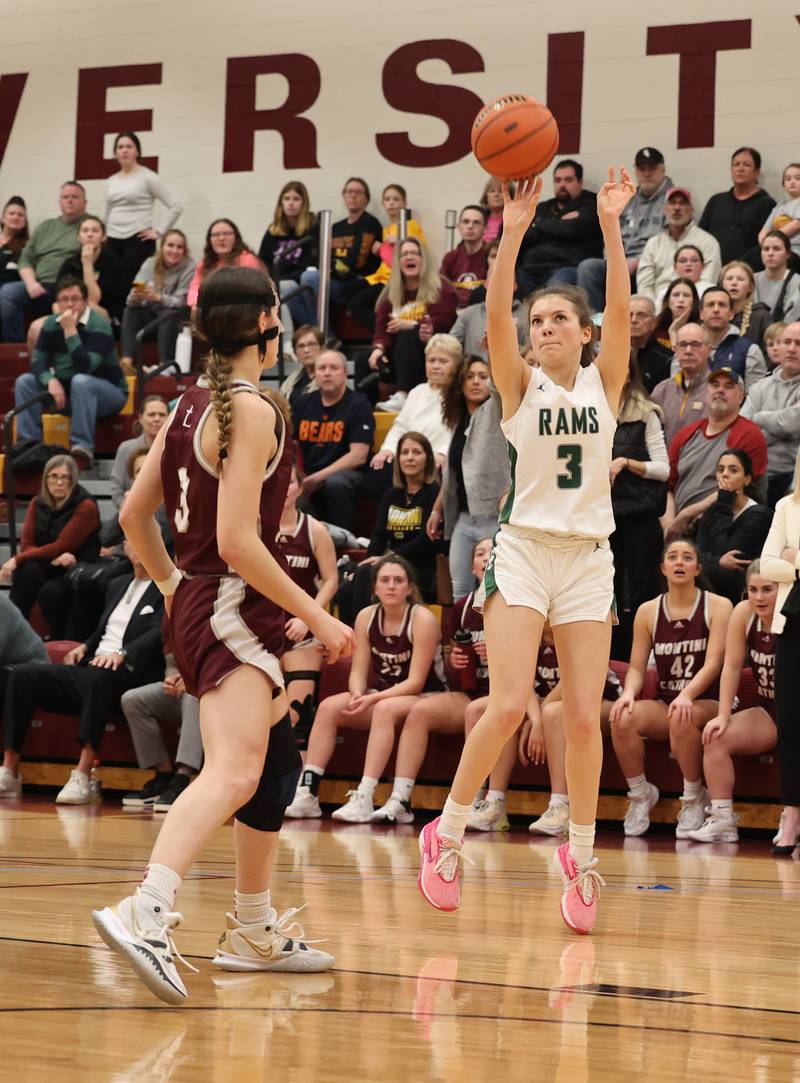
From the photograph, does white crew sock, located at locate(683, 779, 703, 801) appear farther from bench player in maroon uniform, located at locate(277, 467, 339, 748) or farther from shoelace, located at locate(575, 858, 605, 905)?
shoelace, located at locate(575, 858, 605, 905)

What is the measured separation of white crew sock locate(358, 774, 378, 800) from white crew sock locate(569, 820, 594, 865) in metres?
3.36

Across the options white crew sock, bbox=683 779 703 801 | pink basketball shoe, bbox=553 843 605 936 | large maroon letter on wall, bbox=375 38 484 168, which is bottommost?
white crew sock, bbox=683 779 703 801

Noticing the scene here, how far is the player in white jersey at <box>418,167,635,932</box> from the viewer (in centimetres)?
409

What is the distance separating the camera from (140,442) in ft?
33.0

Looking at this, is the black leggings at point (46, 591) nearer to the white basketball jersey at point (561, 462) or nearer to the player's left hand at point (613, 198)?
the white basketball jersey at point (561, 462)

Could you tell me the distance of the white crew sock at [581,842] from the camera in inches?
163

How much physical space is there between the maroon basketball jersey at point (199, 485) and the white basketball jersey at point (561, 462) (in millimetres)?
1110

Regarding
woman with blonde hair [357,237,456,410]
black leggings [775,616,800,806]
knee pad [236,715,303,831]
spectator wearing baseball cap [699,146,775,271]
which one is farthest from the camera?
spectator wearing baseball cap [699,146,775,271]

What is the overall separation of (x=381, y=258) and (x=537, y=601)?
9020 mm

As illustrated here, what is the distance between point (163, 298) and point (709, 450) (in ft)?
19.3

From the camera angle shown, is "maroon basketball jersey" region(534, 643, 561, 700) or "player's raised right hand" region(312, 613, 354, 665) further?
"maroon basketball jersey" region(534, 643, 561, 700)

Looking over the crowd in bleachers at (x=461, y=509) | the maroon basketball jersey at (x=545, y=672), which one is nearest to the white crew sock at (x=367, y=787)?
the crowd in bleachers at (x=461, y=509)

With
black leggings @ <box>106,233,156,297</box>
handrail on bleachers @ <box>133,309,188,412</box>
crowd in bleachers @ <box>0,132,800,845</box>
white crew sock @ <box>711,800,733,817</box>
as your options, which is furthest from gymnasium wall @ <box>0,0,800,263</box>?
white crew sock @ <box>711,800,733,817</box>

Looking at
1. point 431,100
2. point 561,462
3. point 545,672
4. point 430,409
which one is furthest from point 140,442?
point 561,462
